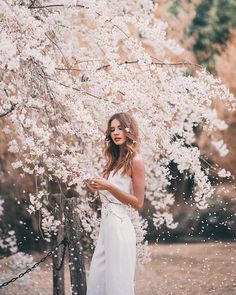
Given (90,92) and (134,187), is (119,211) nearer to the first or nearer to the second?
(134,187)

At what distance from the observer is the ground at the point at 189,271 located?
15.6 ft

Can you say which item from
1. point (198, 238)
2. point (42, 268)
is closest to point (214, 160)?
point (198, 238)

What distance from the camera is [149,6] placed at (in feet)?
13.1

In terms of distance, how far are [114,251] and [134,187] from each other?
0.33m

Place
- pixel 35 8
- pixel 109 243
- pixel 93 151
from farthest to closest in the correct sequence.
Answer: pixel 93 151 → pixel 35 8 → pixel 109 243

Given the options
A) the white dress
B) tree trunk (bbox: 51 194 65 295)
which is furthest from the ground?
the white dress

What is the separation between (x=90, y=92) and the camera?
4066 millimetres

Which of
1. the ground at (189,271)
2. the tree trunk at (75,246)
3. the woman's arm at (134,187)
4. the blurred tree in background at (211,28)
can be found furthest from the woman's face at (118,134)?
the ground at (189,271)

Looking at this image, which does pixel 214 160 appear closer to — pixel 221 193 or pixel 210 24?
pixel 221 193

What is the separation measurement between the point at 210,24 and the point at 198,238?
65.2 inches

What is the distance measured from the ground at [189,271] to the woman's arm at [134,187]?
5.98ft

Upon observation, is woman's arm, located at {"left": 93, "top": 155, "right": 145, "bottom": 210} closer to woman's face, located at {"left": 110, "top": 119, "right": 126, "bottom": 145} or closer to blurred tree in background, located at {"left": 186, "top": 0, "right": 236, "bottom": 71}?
woman's face, located at {"left": 110, "top": 119, "right": 126, "bottom": 145}

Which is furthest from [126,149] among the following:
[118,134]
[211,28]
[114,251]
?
[211,28]

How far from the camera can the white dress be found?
10.2 feet
